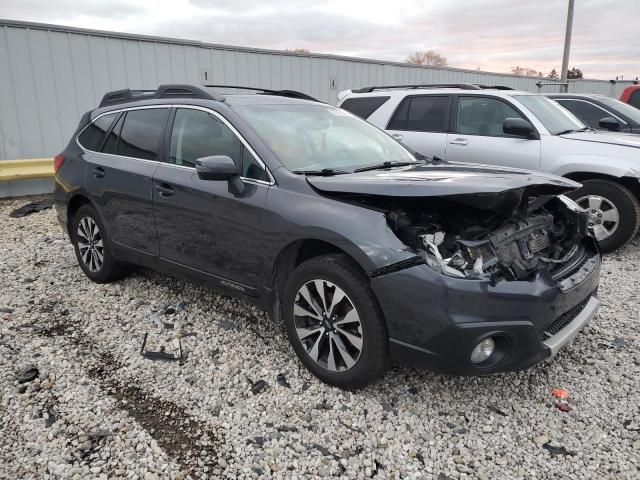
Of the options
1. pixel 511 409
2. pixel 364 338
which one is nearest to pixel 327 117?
pixel 364 338

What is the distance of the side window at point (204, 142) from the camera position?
329 centimetres

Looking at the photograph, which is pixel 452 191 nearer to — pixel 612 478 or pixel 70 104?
pixel 612 478

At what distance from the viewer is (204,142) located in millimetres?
3594

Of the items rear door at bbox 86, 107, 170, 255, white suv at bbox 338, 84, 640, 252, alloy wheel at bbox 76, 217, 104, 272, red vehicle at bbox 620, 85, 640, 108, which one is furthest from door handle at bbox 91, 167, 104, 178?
red vehicle at bbox 620, 85, 640, 108

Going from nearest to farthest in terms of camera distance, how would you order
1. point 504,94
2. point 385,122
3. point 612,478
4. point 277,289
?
point 612,478 < point 277,289 < point 504,94 < point 385,122

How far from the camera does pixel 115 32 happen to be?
8555mm

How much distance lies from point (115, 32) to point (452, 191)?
8029mm

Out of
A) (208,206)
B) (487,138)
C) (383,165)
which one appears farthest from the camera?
(487,138)

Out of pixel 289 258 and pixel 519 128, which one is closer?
pixel 289 258

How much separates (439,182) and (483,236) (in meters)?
0.41

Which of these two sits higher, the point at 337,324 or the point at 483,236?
the point at 483,236

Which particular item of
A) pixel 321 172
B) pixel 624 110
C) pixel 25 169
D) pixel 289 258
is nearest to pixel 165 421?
pixel 289 258

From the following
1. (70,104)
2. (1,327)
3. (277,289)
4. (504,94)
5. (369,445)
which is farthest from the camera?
(70,104)

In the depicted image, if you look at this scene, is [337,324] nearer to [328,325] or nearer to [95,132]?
[328,325]
